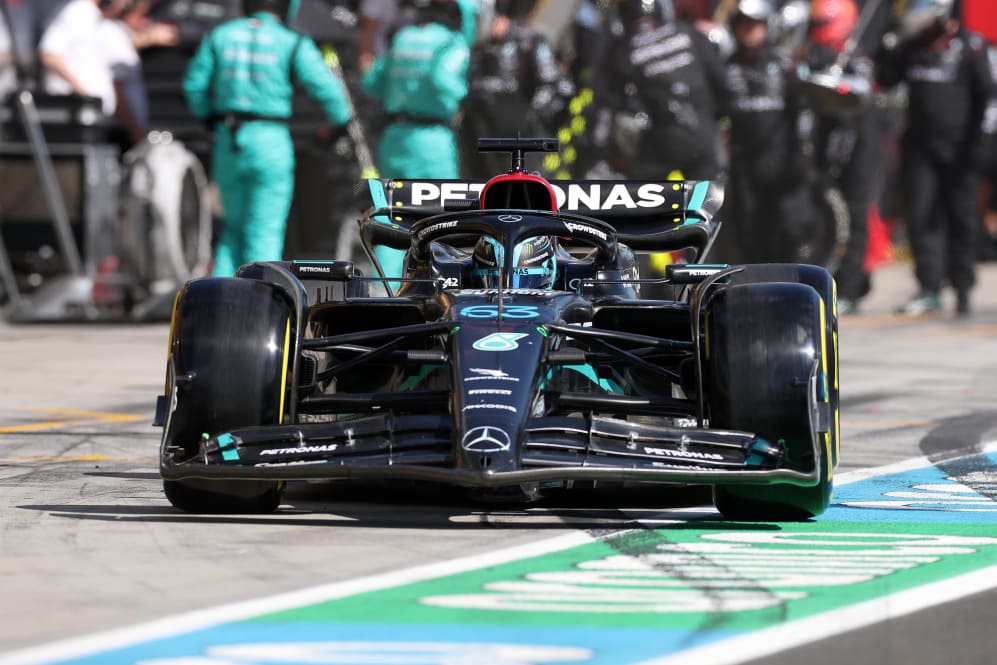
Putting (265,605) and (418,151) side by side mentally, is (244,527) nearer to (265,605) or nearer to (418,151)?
(265,605)

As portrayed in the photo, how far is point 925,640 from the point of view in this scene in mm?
4961

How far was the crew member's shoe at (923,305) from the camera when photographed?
18.9 meters

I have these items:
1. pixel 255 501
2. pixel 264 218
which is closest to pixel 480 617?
pixel 255 501

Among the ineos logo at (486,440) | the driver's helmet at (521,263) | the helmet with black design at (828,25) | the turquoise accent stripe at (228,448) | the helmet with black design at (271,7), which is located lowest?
the turquoise accent stripe at (228,448)

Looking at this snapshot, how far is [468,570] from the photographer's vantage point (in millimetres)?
5824

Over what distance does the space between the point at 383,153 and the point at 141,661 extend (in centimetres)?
1227

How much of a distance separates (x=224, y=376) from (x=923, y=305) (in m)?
13.1

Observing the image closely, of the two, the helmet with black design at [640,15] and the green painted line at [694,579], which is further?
the helmet with black design at [640,15]

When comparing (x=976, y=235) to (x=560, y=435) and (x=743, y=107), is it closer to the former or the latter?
(x=743, y=107)

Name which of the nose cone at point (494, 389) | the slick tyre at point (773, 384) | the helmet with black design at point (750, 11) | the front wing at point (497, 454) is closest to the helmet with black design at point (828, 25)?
the helmet with black design at point (750, 11)

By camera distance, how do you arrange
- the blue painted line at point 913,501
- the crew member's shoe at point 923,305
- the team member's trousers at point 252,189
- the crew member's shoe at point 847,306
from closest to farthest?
the blue painted line at point 913,501 → the team member's trousers at point 252,189 → the crew member's shoe at point 923,305 → the crew member's shoe at point 847,306

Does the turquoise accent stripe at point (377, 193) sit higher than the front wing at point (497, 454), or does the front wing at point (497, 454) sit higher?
the turquoise accent stripe at point (377, 193)

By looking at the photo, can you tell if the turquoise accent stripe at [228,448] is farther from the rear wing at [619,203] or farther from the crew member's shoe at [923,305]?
the crew member's shoe at [923,305]

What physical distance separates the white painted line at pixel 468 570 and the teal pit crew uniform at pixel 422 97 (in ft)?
33.9
